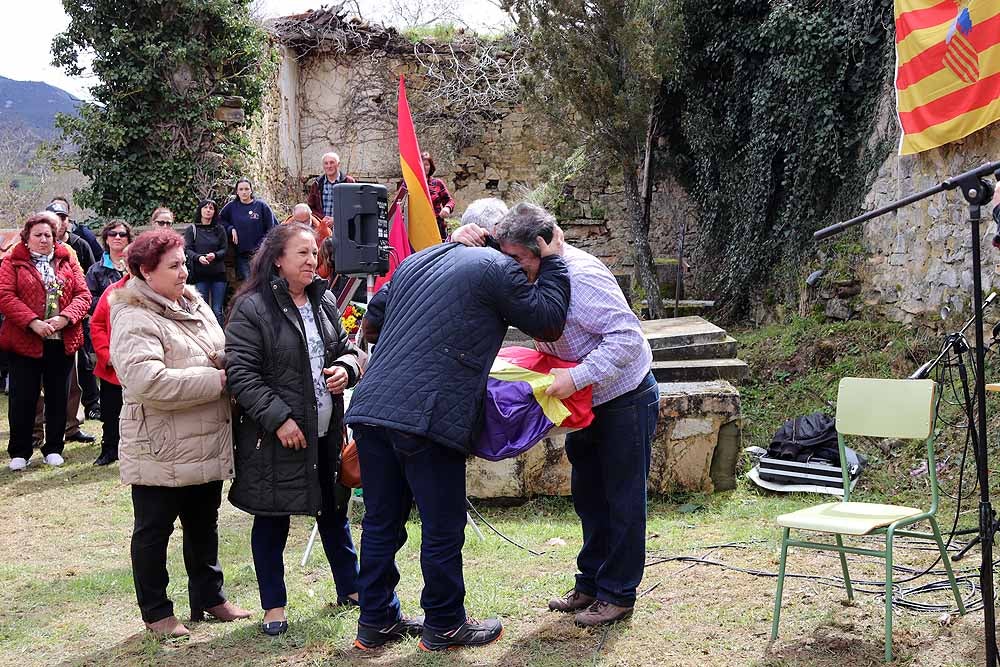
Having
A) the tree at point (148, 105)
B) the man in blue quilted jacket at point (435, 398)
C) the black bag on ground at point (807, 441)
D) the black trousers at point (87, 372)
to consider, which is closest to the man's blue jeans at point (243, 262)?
the tree at point (148, 105)

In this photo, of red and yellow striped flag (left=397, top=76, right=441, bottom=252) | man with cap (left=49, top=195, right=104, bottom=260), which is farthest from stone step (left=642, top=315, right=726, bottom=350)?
man with cap (left=49, top=195, right=104, bottom=260)

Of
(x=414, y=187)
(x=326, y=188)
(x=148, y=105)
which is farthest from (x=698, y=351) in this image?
(x=148, y=105)

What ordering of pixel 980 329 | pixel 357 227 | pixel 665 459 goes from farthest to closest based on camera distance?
1. pixel 665 459
2. pixel 357 227
3. pixel 980 329

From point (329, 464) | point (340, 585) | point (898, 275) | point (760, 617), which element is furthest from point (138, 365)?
point (898, 275)

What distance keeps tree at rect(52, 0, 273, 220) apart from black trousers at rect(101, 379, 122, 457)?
4902 millimetres

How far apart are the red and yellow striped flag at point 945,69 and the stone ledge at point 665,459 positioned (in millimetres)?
2755

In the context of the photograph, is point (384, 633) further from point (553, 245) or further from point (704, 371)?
point (704, 371)

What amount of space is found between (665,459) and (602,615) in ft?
6.91

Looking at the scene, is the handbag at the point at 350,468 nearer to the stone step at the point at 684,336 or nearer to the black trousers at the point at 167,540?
the black trousers at the point at 167,540

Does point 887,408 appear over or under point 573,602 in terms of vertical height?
over

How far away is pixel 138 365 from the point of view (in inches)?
129

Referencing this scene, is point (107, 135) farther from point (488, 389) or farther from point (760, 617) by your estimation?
point (760, 617)

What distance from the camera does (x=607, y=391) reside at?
3352mm

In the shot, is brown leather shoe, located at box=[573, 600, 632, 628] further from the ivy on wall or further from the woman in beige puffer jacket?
the ivy on wall
